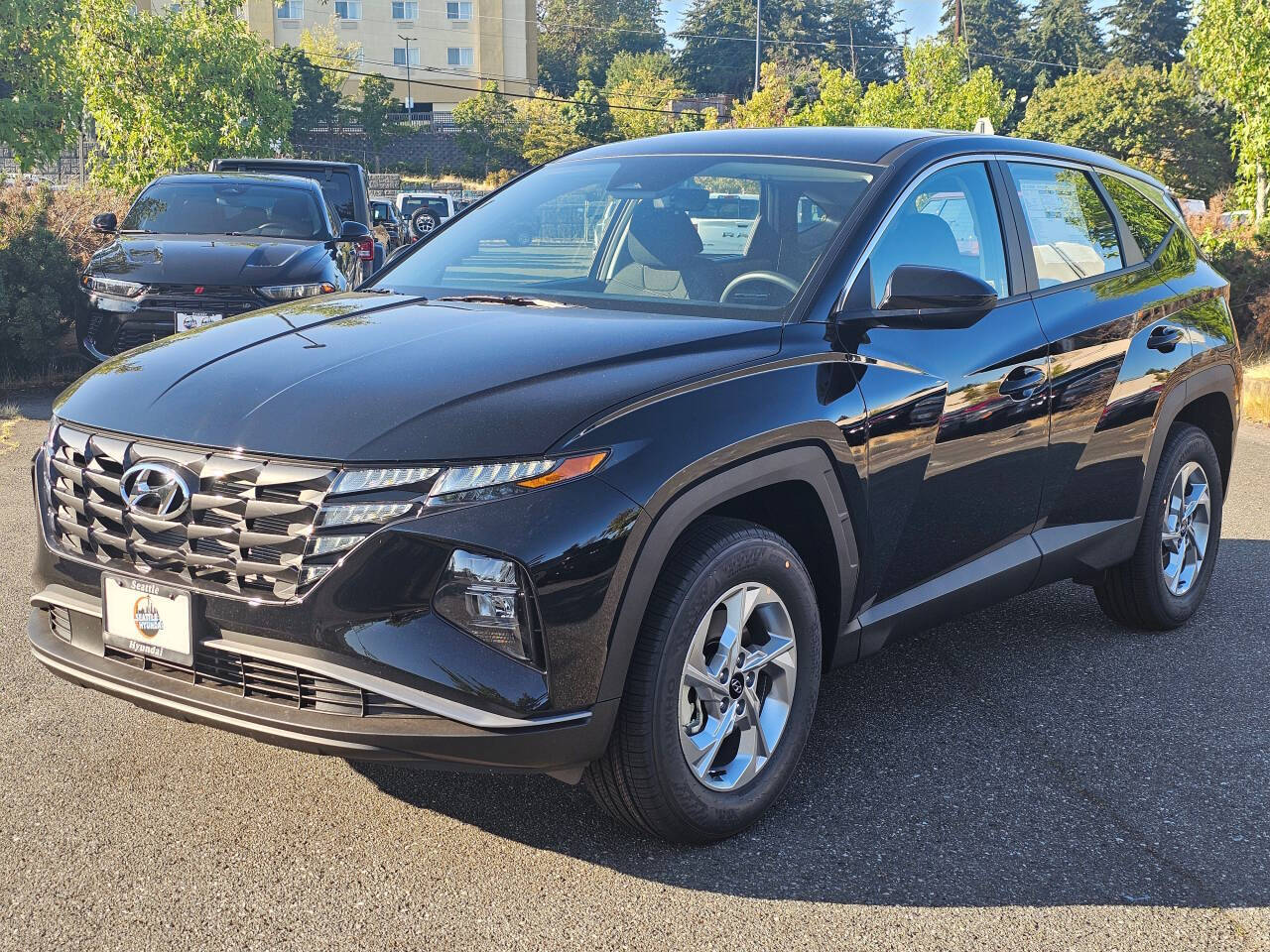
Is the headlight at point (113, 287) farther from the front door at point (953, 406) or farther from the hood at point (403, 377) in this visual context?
the front door at point (953, 406)

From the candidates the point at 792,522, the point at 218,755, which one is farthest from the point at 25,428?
the point at 792,522

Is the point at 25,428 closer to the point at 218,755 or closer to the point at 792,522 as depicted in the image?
the point at 218,755

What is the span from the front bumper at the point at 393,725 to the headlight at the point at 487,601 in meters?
0.17

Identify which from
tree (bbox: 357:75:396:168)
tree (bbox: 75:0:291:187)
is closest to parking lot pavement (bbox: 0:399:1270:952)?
tree (bbox: 75:0:291:187)

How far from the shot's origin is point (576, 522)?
2.90 meters

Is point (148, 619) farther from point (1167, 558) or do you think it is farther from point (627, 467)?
point (1167, 558)

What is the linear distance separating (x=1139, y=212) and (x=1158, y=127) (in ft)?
208

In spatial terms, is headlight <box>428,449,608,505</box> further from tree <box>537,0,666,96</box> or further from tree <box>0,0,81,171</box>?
tree <box>537,0,666,96</box>

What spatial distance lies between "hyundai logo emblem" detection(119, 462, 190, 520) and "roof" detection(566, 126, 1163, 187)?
2.25 metres

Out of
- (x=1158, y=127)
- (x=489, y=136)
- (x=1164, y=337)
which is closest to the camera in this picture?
(x=1164, y=337)

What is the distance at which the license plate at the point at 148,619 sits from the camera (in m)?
3.04

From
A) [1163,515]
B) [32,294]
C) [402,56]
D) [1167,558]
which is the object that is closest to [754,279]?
[1163,515]

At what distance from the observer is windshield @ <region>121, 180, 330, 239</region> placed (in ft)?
36.1

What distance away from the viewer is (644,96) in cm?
9062
